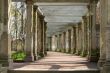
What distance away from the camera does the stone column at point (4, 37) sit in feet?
47.9

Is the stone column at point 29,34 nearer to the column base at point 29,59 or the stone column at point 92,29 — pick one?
the column base at point 29,59

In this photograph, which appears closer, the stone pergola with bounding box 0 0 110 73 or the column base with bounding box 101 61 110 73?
the column base with bounding box 101 61 110 73

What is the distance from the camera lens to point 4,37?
14711 mm

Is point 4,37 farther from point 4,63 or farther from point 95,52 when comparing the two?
point 95,52

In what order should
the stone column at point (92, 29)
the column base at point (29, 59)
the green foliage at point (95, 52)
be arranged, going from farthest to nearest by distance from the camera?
the stone column at point (92, 29) < the green foliage at point (95, 52) < the column base at point (29, 59)

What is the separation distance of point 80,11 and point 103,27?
16468 millimetres

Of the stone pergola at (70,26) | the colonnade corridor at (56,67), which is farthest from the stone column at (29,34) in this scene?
the colonnade corridor at (56,67)

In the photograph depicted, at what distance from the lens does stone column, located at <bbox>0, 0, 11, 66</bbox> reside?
47.9 feet

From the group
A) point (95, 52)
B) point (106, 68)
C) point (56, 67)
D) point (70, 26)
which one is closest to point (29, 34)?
point (95, 52)

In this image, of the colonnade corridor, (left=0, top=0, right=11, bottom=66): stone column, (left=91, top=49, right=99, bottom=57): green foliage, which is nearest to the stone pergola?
(left=0, top=0, right=11, bottom=66): stone column

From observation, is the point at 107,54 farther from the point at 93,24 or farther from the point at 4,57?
the point at 93,24

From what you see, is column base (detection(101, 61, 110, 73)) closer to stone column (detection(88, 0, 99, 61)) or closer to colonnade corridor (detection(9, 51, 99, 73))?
colonnade corridor (detection(9, 51, 99, 73))

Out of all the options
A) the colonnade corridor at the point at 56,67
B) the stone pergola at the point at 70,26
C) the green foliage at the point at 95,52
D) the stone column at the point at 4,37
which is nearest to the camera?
the stone pergola at the point at 70,26

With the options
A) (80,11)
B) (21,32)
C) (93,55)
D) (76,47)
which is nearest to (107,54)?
(93,55)
